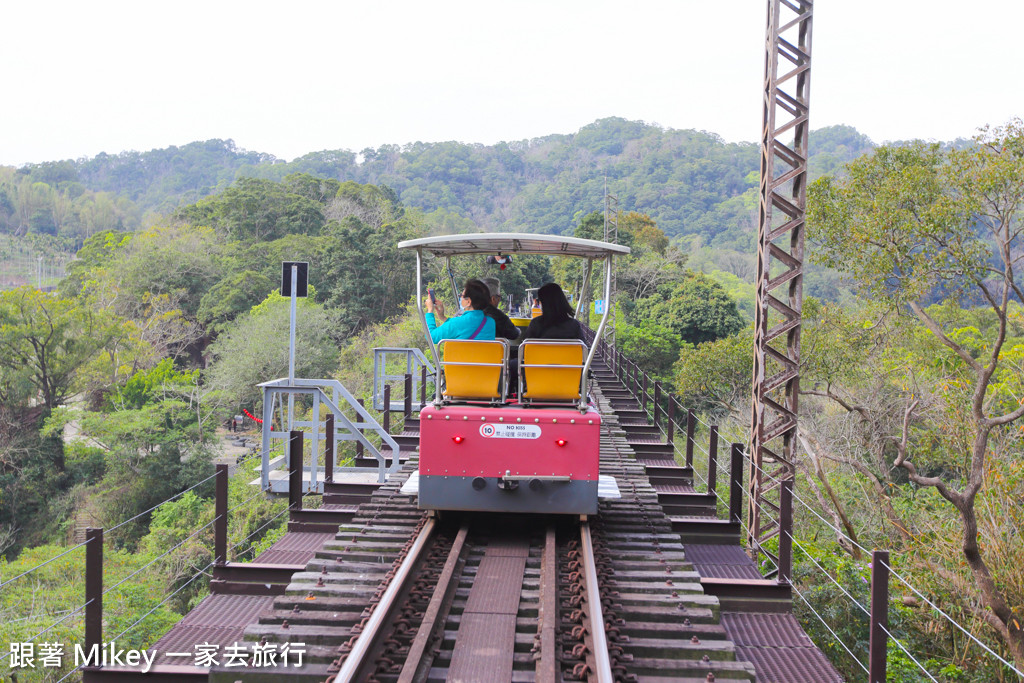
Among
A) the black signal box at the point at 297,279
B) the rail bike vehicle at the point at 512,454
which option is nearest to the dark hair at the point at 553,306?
the rail bike vehicle at the point at 512,454

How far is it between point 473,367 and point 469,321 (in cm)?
43

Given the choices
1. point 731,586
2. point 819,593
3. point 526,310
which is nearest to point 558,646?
point 731,586

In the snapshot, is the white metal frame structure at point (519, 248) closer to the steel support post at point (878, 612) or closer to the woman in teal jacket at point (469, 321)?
the woman in teal jacket at point (469, 321)

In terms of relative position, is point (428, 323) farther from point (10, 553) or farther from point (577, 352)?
point (10, 553)

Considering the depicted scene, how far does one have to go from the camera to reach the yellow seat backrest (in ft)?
20.6

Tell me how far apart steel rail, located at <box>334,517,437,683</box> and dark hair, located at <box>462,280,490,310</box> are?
1948 millimetres

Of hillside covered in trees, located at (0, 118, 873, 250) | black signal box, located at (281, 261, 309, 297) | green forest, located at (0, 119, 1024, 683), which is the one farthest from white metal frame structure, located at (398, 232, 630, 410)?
hillside covered in trees, located at (0, 118, 873, 250)

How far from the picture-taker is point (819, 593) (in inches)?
412

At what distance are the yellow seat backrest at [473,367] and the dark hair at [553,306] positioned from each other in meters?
0.49

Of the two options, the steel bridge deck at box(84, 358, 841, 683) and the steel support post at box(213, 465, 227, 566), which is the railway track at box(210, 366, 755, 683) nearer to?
the steel bridge deck at box(84, 358, 841, 683)

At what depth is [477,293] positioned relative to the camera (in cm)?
661

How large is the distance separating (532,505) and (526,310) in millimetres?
7505

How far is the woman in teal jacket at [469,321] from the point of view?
21.2 feet

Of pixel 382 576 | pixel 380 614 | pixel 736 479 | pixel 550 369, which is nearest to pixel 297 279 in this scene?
pixel 550 369
